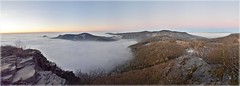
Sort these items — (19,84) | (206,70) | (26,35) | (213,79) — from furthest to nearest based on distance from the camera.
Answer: (26,35)
(206,70)
(213,79)
(19,84)

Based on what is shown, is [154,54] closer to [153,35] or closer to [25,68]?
[153,35]

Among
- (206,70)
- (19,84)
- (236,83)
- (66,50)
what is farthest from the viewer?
(66,50)

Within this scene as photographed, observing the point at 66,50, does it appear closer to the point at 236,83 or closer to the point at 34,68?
the point at 34,68

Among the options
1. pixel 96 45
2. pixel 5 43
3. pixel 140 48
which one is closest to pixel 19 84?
pixel 5 43

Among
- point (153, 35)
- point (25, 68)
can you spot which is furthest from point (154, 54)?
point (25, 68)

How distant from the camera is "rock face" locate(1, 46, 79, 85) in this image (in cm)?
742

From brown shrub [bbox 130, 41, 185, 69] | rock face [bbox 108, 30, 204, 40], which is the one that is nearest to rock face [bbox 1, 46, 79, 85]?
brown shrub [bbox 130, 41, 185, 69]

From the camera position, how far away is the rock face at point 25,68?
7422 millimetres

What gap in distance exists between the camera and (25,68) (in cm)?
845

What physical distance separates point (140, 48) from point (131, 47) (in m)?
0.56

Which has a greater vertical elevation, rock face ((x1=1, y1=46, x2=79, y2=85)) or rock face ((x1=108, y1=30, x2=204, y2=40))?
rock face ((x1=108, y1=30, x2=204, y2=40))

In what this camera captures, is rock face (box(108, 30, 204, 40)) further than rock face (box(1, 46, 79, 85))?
Yes

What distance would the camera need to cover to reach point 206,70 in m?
9.23

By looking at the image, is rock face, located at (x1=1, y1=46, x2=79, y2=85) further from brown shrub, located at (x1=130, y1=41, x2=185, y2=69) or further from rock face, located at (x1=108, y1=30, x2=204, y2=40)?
rock face, located at (x1=108, y1=30, x2=204, y2=40)
